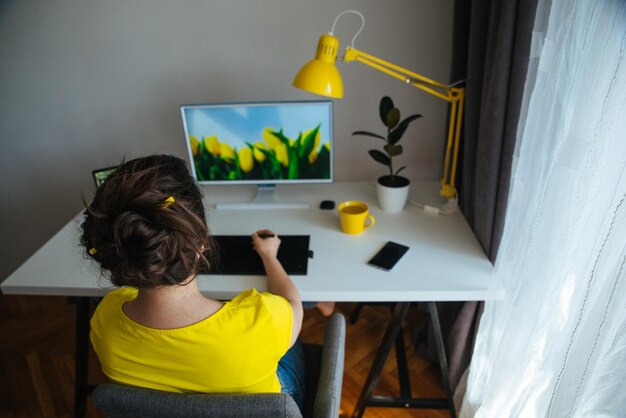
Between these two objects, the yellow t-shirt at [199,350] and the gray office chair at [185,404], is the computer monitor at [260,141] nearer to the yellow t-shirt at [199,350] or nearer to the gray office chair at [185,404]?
the yellow t-shirt at [199,350]

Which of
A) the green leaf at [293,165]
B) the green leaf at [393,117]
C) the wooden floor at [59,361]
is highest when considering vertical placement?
the green leaf at [393,117]

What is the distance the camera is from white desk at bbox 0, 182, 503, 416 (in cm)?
106

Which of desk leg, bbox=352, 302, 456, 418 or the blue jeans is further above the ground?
the blue jeans

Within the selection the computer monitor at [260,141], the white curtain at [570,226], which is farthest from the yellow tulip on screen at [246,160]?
the white curtain at [570,226]

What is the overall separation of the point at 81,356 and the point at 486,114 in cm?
159

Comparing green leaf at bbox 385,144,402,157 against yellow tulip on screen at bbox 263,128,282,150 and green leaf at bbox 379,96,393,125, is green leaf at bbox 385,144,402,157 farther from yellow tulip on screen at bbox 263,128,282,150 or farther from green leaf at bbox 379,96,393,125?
yellow tulip on screen at bbox 263,128,282,150

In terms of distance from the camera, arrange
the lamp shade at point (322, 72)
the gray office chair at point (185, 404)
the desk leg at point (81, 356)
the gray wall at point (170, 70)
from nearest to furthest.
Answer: the gray office chair at point (185, 404) < the lamp shade at point (322, 72) < the desk leg at point (81, 356) < the gray wall at point (170, 70)

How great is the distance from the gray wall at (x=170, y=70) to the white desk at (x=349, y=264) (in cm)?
41

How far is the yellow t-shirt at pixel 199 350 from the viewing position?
736mm

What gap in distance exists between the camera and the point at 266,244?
1.20 metres

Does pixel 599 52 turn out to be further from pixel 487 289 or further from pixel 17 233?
pixel 17 233

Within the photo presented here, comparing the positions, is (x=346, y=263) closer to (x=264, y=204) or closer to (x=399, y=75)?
(x=264, y=204)

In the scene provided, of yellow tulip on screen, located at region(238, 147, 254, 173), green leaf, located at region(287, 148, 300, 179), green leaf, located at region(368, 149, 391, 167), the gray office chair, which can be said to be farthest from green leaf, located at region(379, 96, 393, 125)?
the gray office chair

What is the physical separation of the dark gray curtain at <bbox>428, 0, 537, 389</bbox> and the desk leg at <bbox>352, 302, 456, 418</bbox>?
9cm
